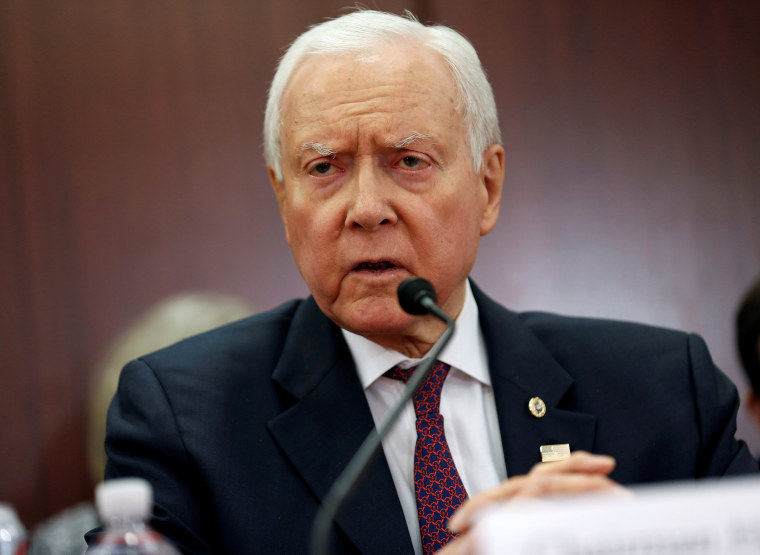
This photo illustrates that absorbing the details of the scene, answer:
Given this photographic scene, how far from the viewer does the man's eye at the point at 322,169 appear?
1.76 meters

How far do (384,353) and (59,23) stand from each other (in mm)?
1511

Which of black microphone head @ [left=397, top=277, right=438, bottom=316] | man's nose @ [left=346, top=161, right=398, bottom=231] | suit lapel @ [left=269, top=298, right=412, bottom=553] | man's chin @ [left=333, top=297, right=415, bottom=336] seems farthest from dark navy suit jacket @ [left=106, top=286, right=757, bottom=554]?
black microphone head @ [left=397, top=277, right=438, bottom=316]

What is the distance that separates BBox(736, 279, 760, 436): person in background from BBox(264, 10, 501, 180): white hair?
24.2 inches

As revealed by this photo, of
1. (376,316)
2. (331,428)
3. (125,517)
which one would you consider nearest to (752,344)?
(376,316)

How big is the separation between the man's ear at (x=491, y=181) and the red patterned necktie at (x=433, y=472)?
391mm

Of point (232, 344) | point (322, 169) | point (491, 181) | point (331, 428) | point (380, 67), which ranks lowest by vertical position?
point (331, 428)

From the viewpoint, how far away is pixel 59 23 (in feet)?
8.46

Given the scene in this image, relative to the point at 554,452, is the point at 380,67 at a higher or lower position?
higher

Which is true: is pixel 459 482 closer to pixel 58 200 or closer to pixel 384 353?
pixel 384 353

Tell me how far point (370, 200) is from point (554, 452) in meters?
0.61

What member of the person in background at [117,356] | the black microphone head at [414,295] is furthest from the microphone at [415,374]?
the person in background at [117,356]

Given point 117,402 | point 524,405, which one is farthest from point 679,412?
point 117,402

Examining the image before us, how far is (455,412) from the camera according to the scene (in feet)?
5.88

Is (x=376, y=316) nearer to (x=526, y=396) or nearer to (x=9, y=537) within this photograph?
(x=526, y=396)
